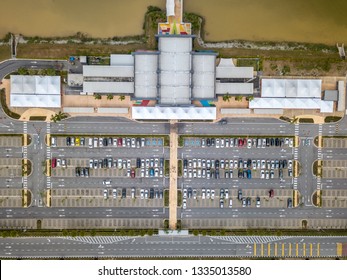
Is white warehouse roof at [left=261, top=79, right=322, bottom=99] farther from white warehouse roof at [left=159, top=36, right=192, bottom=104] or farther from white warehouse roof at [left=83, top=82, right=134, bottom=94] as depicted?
white warehouse roof at [left=83, top=82, right=134, bottom=94]

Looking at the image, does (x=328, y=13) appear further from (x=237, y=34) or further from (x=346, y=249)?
(x=346, y=249)

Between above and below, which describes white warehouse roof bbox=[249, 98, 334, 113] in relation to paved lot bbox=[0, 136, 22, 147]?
above

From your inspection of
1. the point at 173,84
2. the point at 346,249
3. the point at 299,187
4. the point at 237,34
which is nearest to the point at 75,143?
the point at 173,84

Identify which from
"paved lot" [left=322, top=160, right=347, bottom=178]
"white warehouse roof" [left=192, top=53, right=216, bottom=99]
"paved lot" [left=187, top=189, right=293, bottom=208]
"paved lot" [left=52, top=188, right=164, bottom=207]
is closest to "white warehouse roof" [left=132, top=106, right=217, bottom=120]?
"white warehouse roof" [left=192, top=53, right=216, bottom=99]

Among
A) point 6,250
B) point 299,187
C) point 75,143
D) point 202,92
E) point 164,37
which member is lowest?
point 6,250

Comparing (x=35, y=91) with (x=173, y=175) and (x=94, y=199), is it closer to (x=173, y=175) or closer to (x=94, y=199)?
(x=94, y=199)

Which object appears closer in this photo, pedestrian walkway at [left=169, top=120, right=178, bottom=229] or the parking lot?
the parking lot

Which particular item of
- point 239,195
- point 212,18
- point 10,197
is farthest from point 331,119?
point 10,197
